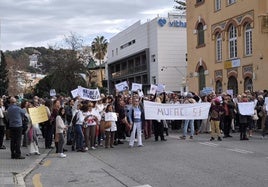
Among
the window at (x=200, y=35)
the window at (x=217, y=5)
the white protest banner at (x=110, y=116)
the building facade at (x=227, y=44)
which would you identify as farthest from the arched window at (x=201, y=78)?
the white protest banner at (x=110, y=116)

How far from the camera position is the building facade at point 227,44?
3470 centimetres

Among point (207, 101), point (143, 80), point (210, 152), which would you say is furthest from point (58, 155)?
point (143, 80)

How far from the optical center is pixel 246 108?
1955 centimetres

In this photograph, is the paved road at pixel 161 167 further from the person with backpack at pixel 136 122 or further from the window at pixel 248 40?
the window at pixel 248 40

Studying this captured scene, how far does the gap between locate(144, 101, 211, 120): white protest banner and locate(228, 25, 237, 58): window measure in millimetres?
18526

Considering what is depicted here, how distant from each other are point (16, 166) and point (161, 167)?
3.81 metres

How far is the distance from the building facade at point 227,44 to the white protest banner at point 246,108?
14745 millimetres

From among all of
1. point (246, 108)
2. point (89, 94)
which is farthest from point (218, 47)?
point (89, 94)

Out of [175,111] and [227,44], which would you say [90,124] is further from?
[227,44]

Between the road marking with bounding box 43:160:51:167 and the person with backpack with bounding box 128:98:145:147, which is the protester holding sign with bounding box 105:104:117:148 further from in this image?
the road marking with bounding box 43:160:51:167

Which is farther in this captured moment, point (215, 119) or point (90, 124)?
point (215, 119)

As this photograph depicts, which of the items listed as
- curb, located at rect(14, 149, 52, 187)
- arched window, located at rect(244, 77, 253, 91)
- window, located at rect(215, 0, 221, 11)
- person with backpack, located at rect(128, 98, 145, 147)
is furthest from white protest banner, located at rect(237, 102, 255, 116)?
window, located at rect(215, 0, 221, 11)

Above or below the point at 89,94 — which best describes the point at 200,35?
above

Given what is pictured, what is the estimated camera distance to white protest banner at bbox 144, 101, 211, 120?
19.4 meters
